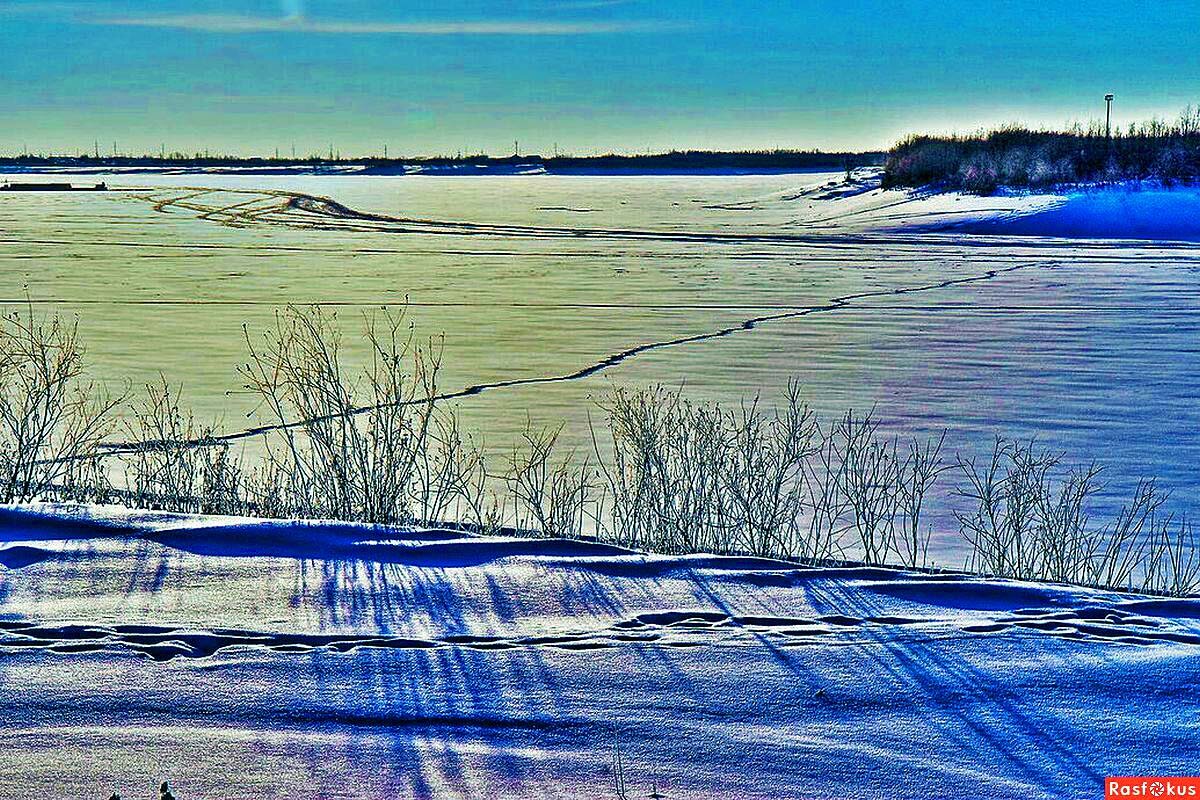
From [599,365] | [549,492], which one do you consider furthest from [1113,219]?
[549,492]

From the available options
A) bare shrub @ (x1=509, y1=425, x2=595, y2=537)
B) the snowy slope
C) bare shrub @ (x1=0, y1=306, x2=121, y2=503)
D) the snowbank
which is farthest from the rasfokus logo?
the snowbank

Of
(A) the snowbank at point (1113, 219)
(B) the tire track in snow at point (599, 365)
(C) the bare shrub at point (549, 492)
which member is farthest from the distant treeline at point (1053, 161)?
(C) the bare shrub at point (549, 492)

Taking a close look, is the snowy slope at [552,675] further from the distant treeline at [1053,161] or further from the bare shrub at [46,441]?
the distant treeline at [1053,161]

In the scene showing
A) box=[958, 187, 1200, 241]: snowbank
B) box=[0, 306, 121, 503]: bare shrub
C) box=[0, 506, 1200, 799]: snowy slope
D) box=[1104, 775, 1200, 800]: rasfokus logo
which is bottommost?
box=[1104, 775, 1200, 800]: rasfokus logo

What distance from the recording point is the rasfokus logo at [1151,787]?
357 centimetres

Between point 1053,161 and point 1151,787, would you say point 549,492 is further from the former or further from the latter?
point 1053,161

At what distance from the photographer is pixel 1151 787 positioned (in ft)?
11.8

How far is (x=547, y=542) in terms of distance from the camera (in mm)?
5914

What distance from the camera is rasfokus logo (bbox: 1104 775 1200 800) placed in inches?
140

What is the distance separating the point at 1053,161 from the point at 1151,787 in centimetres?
3936

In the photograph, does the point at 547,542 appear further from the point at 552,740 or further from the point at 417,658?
the point at 552,740

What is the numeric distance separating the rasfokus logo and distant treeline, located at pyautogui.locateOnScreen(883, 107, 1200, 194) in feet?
116

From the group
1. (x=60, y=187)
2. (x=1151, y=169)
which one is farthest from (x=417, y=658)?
(x=60, y=187)

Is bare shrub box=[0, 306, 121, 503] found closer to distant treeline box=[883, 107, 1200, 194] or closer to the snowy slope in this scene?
the snowy slope
